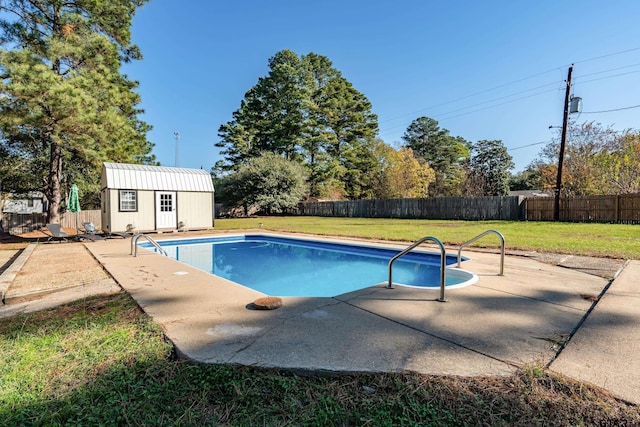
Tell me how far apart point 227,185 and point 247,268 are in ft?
71.1

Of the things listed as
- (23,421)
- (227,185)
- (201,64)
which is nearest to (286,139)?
(227,185)

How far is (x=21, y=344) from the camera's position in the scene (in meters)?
2.62

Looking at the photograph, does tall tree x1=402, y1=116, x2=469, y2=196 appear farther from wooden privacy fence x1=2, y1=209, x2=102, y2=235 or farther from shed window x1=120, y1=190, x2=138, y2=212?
wooden privacy fence x1=2, y1=209, x2=102, y2=235

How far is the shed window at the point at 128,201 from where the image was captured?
44.8 ft

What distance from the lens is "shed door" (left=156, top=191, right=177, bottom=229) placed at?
14.6 metres

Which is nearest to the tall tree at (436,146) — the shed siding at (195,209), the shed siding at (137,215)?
the shed siding at (195,209)

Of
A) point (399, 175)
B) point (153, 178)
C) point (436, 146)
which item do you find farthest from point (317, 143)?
point (153, 178)

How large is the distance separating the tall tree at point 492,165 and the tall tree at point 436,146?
239 cm

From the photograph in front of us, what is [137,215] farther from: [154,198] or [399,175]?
[399,175]

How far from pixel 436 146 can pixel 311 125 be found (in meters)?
19.3

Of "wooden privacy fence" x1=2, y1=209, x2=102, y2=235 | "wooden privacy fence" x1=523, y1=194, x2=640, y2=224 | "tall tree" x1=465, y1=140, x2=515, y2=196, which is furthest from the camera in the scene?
"tall tree" x1=465, y1=140, x2=515, y2=196

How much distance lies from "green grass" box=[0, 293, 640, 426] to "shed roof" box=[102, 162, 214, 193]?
13082 millimetres

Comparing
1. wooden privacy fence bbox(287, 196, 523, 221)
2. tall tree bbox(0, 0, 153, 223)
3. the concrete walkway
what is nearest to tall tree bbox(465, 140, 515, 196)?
wooden privacy fence bbox(287, 196, 523, 221)

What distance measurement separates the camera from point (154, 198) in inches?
571
